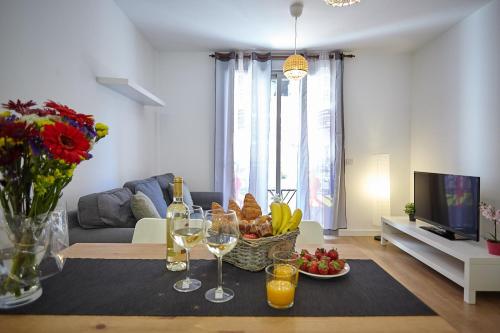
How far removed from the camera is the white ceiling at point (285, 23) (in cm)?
299

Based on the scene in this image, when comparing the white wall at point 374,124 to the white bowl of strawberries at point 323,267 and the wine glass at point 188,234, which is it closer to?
the white bowl of strawberries at point 323,267

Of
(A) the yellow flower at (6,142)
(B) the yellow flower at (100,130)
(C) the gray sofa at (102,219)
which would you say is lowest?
(C) the gray sofa at (102,219)

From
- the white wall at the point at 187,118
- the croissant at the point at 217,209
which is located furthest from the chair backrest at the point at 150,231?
the white wall at the point at 187,118

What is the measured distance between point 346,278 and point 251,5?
2.89 meters

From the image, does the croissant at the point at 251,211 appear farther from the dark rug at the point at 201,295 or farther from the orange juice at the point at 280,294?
the orange juice at the point at 280,294

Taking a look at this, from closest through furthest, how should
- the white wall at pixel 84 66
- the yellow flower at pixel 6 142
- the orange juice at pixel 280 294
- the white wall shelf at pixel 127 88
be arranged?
the yellow flower at pixel 6 142
the orange juice at pixel 280 294
the white wall at pixel 84 66
the white wall shelf at pixel 127 88

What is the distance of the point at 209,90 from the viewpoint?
4.38 meters

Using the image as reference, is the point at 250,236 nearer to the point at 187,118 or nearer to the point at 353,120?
the point at 187,118

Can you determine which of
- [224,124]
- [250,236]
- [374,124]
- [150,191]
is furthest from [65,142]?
[374,124]

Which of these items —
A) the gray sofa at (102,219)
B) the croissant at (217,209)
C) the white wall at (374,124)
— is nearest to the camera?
the croissant at (217,209)

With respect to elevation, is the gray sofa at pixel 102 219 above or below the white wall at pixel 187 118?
below

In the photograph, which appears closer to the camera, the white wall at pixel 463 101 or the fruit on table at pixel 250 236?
the fruit on table at pixel 250 236

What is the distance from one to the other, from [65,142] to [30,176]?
0.41ft

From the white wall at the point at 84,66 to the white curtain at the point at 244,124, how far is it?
1.08 m
